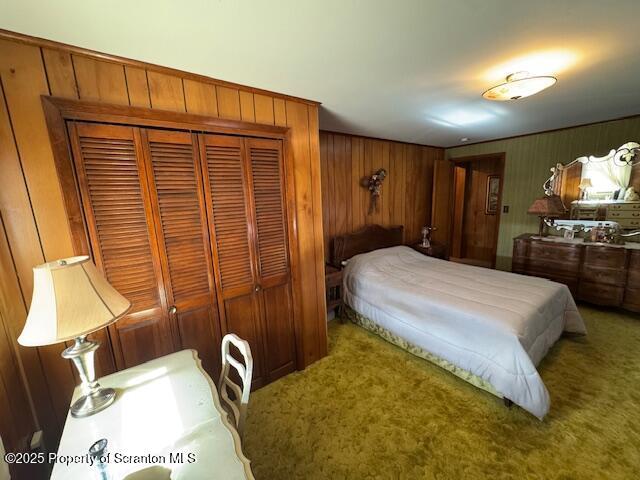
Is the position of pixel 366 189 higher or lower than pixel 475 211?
higher

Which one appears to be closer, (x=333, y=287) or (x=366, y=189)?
(x=333, y=287)

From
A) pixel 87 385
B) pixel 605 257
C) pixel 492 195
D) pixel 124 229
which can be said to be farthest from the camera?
pixel 492 195

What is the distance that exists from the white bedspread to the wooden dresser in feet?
3.41

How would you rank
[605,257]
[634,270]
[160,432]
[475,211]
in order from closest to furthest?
1. [160,432]
2. [634,270]
3. [605,257]
4. [475,211]

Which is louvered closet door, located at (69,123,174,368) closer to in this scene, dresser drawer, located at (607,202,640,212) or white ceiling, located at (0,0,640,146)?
white ceiling, located at (0,0,640,146)

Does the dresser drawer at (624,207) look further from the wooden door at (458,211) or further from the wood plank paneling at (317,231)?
the wood plank paneling at (317,231)

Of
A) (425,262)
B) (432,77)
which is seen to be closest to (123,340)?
(432,77)

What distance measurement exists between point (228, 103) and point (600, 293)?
174 inches

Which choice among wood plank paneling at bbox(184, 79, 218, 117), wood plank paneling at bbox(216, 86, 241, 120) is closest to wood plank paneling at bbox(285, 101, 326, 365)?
wood plank paneling at bbox(216, 86, 241, 120)

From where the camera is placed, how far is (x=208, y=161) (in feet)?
5.25

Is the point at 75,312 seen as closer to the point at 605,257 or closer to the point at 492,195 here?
the point at 605,257

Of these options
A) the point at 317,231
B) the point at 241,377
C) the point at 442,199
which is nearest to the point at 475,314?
the point at 317,231

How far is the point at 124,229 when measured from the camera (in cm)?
139

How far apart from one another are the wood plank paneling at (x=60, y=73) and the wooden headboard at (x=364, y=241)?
2.55 meters
